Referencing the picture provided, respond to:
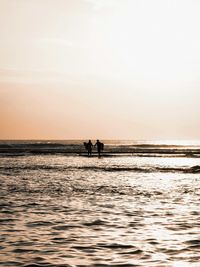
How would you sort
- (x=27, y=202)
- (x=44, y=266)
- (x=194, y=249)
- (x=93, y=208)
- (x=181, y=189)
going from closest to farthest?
(x=44, y=266)
(x=194, y=249)
(x=93, y=208)
(x=27, y=202)
(x=181, y=189)

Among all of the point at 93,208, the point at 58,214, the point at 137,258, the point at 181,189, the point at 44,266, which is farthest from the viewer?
the point at 181,189

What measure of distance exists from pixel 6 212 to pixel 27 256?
223 inches

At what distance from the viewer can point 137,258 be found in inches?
391

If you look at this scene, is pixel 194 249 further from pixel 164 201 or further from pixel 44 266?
pixel 164 201

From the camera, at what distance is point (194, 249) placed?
10680mm

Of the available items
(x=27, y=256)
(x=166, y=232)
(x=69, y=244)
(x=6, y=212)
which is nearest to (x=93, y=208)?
(x=6, y=212)

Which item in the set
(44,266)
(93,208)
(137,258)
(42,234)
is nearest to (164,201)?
(93,208)

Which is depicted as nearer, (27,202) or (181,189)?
(27,202)

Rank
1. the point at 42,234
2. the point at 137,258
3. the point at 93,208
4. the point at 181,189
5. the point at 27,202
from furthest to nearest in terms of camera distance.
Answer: the point at 181,189
the point at 27,202
the point at 93,208
the point at 42,234
the point at 137,258

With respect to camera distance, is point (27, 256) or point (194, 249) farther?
point (194, 249)

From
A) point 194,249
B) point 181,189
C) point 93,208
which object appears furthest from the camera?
point 181,189

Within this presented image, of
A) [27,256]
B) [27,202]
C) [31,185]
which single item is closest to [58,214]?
[27,202]

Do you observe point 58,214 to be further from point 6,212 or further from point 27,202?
point 27,202

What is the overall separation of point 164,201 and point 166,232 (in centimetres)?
668
